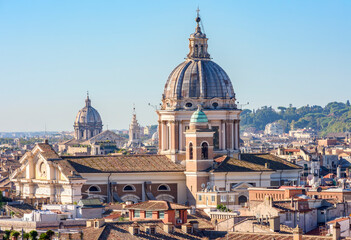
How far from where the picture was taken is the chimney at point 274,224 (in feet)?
193

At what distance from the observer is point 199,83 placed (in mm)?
86250

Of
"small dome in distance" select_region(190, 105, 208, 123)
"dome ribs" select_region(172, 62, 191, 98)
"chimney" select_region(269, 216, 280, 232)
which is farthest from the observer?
"dome ribs" select_region(172, 62, 191, 98)

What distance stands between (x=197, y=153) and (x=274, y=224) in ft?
75.2

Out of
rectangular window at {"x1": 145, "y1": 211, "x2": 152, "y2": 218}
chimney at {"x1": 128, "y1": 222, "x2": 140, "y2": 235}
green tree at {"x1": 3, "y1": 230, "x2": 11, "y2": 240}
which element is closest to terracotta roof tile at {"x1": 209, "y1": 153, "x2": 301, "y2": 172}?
rectangular window at {"x1": 145, "y1": 211, "x2": 152, "y2": 218}

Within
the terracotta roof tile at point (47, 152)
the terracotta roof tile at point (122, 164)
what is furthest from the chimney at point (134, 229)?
the terracotta roof tile at point (47, 152)

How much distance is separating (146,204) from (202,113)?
68.7 ft

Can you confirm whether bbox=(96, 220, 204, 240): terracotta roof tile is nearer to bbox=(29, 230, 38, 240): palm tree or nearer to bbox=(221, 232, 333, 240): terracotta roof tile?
bbox=(221, 232, 333, 240): terracotta roof tile

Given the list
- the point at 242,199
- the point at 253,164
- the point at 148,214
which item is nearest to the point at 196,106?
the point at 253,164

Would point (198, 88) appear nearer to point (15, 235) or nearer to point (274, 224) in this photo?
point (274, 224)

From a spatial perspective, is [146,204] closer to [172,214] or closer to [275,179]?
[172,214]

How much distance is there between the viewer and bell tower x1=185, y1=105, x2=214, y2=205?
8194 cm

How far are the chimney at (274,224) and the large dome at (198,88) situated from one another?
25944mm

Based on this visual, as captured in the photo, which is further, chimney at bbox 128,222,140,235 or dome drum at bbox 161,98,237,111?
dome drum at bbox 161,98,237,111

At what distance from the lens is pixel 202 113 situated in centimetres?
8300
